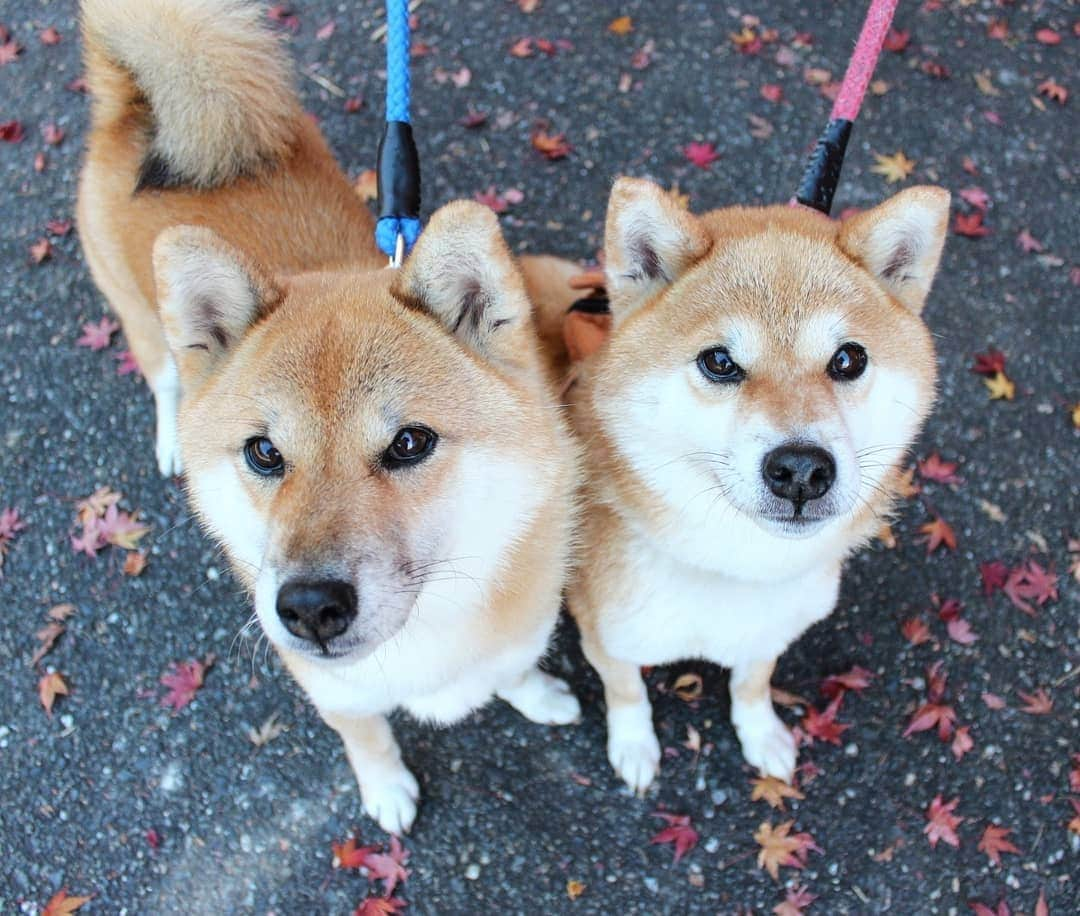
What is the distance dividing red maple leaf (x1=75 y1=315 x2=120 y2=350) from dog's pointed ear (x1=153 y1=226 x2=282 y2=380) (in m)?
2.25

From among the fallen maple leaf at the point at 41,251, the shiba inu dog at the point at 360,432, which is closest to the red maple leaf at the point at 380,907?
the shiba inu dog at the point at 360,432

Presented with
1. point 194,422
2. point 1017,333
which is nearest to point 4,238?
point 194,422

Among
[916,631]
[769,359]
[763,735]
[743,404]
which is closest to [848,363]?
[769,359]

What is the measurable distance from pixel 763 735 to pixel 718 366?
1.63m

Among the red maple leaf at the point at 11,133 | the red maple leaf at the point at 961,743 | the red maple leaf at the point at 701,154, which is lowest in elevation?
the red maple leaf at the point at 961,743

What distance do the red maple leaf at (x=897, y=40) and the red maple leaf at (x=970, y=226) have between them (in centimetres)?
124

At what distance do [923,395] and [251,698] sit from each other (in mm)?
2709

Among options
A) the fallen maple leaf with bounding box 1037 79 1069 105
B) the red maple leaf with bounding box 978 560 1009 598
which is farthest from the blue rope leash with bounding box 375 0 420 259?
the fallen maple leaf with bounding box 1037 79 1069 105

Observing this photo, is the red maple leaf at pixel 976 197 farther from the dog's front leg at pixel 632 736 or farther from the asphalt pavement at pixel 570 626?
the dog's front leg at pixel 632 736

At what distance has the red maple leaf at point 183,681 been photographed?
351cm

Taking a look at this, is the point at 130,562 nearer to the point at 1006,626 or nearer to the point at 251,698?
the point at 251,698

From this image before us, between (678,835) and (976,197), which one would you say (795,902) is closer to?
(678,835)

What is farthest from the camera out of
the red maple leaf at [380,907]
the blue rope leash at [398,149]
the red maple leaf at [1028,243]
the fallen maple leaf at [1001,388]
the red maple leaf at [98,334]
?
the red maple leaf at [1028,243]

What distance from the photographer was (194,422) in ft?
7.46
